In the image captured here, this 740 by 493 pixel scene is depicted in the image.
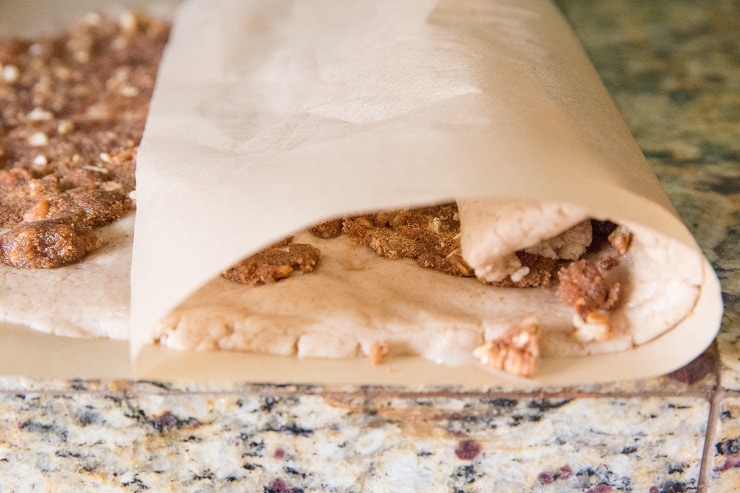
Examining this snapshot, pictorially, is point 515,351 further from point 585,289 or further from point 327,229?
point 327,229

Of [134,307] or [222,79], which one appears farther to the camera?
A: [222,79]

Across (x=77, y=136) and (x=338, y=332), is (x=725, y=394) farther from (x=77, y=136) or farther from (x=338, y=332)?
(x=77, y=136)

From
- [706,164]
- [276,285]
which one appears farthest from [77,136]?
[706,164]

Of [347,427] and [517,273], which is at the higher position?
[517,273]

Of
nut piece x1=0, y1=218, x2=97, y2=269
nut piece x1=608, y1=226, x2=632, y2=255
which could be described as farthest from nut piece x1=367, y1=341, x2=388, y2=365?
nut piece x1=0, y1=218, x2=97, y2=269

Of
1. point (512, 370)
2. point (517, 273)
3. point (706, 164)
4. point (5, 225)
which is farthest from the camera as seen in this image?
point (706, 164)

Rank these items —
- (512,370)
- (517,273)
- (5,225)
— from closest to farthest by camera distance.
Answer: (512,370), (517,273), (5,225)
